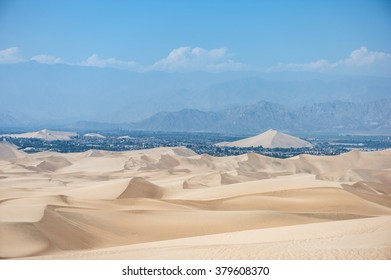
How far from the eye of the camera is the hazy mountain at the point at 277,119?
10681 cm

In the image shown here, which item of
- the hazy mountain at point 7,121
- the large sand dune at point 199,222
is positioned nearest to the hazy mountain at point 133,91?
the hazy mountain at point 7,121

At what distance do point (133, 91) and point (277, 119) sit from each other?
74.6 meters

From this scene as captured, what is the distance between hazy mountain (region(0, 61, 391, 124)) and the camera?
71812 millimetres

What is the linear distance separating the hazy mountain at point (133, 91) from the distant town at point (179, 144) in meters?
4.76

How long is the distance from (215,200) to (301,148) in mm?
67283

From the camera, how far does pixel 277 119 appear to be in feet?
472

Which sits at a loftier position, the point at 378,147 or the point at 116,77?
the point at 116,77

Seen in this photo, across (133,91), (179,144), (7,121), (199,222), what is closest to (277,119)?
(179,144)

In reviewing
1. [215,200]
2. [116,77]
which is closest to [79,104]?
[116,77]

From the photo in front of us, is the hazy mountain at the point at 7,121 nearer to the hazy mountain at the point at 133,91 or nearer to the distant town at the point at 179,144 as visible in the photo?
the hazy mountain at the point at 133,91

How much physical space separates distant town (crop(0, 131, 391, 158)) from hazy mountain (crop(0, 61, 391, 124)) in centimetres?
476

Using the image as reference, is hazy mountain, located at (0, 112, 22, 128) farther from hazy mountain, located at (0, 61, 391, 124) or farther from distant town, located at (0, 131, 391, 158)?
distant town, located at (0, 131, 391, 158)
